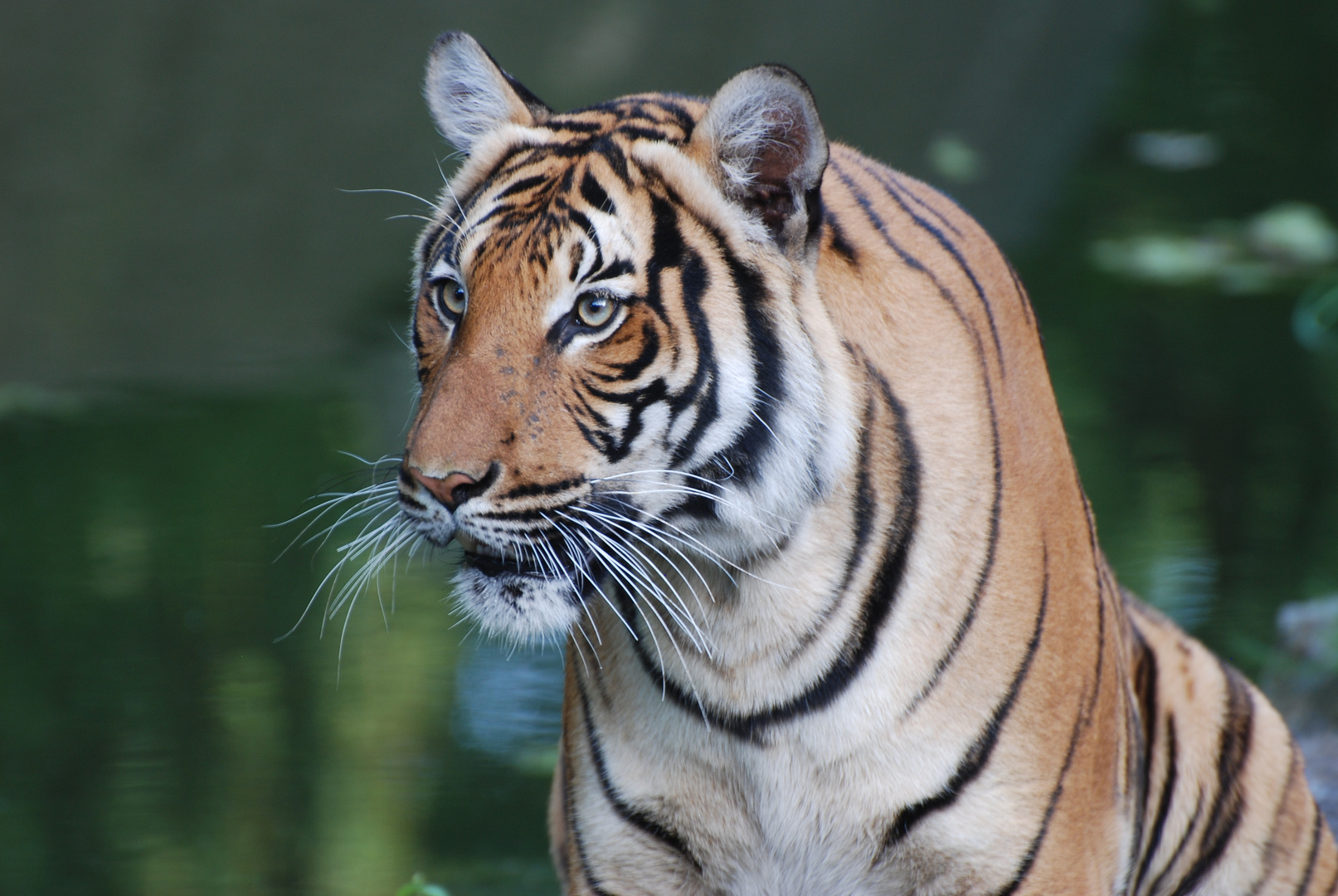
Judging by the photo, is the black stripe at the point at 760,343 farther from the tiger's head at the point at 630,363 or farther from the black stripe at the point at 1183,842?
the black stripe at the point at 1183,842

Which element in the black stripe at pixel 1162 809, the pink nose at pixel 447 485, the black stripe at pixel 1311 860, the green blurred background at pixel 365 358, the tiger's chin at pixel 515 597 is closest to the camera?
the pink nose at pixel 447 485

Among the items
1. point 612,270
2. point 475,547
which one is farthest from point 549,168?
point 475,547

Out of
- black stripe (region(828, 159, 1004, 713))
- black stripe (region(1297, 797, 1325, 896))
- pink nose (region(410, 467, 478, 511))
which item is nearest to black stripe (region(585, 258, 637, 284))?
pink nose (region(410, 467, 478, 511))

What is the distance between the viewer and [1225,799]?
1.92 metres

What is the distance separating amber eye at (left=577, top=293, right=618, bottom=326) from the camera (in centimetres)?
142

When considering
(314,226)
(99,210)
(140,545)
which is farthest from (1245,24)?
(140,545)

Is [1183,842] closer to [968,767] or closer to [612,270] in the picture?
[968,767]

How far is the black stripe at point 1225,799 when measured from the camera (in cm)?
192

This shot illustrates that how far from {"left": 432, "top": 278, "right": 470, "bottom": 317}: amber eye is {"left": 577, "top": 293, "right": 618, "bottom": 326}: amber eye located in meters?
0.14

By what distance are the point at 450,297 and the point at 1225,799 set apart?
1.25m

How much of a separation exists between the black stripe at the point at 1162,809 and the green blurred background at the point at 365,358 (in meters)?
0.85

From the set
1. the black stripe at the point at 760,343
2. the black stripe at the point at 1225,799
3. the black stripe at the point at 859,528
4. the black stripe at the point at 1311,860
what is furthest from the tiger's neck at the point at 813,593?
the black stripe at the point at 1311,860

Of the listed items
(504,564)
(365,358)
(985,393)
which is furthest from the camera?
(365,358)

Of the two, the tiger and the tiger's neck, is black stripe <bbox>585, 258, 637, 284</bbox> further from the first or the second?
the tiger's neck
